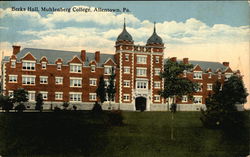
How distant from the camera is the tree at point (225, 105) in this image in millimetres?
24375

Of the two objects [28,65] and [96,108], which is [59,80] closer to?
[28,65]

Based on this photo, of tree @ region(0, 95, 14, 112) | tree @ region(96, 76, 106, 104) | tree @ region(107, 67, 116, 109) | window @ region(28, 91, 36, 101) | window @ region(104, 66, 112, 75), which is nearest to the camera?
tree @ region(0, 95, 14, 112)

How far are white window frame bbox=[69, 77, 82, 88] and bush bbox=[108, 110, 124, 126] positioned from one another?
768cm

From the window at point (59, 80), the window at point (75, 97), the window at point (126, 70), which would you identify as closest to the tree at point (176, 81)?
the window at point (75, 97)

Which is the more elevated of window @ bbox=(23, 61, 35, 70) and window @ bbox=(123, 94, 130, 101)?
window @ bbox=(23, 61, 35, 70)

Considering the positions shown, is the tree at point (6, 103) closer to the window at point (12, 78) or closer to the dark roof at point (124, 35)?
the window at point (12, 78)

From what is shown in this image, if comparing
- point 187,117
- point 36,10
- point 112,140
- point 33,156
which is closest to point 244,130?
point 187,117

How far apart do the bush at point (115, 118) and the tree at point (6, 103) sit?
22.5 ft

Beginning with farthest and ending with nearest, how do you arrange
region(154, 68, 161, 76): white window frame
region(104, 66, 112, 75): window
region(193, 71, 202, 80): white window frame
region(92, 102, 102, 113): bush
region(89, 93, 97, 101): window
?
1. region(154, 68, 161, 76): white window frame
2. region(193, 71, 202, 80): white window frame
3. region(104, 66, 112, 75): window
4. region(89, 93, 97, 101): window
5. region(92, 102, 102, 113): bush

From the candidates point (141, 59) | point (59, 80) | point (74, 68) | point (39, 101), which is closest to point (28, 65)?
point (59, 80)

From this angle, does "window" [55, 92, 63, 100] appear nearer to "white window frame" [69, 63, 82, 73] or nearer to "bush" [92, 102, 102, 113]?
"bush" [92, 102, 102, 113]

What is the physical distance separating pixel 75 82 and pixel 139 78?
6.99 metres

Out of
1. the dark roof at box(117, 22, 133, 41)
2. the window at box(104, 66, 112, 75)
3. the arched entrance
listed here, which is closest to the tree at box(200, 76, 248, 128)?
the dark roof at box(117, 22, 133, 41)

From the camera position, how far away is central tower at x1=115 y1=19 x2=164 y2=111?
1305 inches
